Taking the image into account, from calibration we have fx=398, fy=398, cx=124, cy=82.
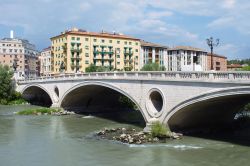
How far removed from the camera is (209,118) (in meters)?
33.9

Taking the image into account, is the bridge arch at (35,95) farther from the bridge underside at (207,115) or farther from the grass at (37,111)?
the bridge underside at (207,115)

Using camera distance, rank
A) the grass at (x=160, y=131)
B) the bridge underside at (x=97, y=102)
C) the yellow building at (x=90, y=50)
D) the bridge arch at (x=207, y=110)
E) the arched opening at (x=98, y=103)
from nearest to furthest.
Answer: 1. the bridge arch at (x=207, y=110)
2. the grass at (x=160, y=131)
3. the arched opening at (x=98, y=103)
4. the bridge underside at (x=97, y=102)
5. the yellow building at (x=90, y=50)

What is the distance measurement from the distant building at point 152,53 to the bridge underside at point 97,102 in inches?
1815

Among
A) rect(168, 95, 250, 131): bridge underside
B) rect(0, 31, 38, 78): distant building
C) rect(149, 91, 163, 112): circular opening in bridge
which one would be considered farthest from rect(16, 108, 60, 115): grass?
rect(0, 31, 38, 78): distant building

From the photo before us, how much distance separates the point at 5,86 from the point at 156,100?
131 feet

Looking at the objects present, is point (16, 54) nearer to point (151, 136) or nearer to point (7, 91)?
point (7, 91)

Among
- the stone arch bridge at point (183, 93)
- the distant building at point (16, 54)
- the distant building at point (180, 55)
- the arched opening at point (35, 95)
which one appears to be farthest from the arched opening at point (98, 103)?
the distant building at point (16, 54)

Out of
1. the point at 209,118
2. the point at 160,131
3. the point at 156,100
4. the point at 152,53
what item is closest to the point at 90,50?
the point at 152,53

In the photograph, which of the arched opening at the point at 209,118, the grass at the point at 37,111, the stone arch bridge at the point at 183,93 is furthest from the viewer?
the grass at the point at 37,111

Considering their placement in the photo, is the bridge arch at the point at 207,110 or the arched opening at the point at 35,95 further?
the arched opening at the point at 35,95

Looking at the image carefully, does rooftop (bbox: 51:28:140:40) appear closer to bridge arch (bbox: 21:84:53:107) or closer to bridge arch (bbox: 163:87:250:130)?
bridge arch (bbox: 21:84:53:107)

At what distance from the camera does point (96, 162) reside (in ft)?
78.4

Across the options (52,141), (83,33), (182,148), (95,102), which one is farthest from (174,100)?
(83,33)

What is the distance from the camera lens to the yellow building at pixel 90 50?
8575 centimetres
